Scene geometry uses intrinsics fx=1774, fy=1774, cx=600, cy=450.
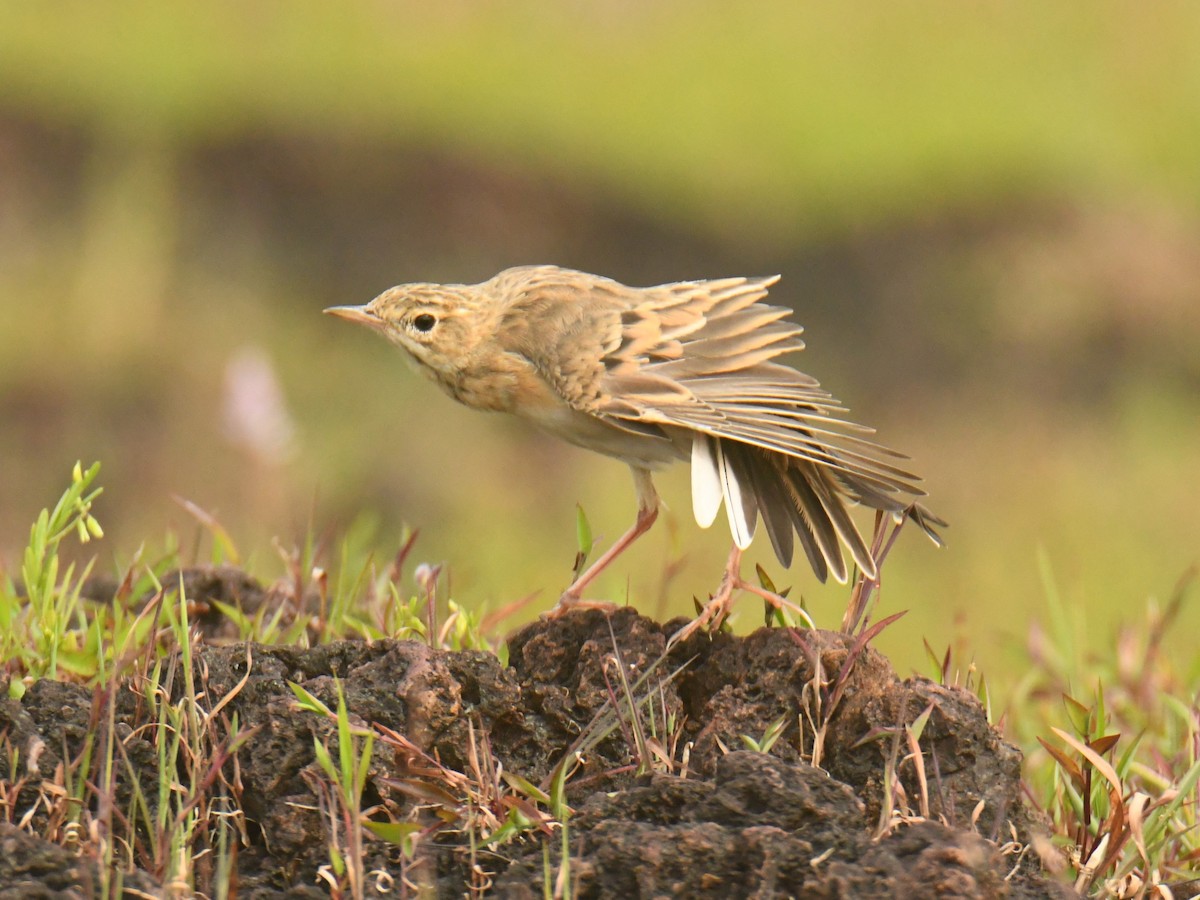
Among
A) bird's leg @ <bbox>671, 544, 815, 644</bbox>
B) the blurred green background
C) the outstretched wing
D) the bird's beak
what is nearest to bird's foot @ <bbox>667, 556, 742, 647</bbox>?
bird's leg @ <bbox>671, 544, 815, 644</bbox>

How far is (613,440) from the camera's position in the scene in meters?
4.23

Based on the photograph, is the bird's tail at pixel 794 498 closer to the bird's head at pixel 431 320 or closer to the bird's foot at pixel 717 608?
the bird's foot at pixel 717 608

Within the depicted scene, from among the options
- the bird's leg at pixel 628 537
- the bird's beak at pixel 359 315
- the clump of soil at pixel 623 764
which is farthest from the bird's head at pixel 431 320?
the clump of soil at pixel 623 764

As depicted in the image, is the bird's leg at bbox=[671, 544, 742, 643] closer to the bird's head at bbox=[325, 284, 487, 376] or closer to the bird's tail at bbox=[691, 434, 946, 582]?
the bird's tail at bbox=[691, 434, 946, 582]

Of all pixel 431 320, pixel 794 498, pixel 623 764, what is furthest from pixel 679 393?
pixel 623 764

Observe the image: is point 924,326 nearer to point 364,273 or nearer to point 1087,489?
point 1087,489

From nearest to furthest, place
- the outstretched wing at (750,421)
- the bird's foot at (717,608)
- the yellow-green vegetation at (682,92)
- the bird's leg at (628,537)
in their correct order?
the bird's foot at (717,608), the outstretched wing at (750,421), the bird's leg at (628,537), the yellow-green vegetation at (682,92)

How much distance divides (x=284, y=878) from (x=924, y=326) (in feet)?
28.1

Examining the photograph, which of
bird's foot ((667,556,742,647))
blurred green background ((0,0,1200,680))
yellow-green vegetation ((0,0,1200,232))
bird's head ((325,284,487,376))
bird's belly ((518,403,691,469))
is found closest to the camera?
bird's foot ((667,556,742,647))

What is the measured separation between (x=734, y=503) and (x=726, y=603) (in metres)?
0.23

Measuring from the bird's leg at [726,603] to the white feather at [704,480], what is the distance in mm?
115

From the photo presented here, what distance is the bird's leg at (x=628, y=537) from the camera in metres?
4.01

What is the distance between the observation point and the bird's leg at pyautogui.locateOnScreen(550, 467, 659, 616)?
4.01 m

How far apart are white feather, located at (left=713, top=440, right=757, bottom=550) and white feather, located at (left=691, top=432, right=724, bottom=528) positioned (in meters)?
0.01
